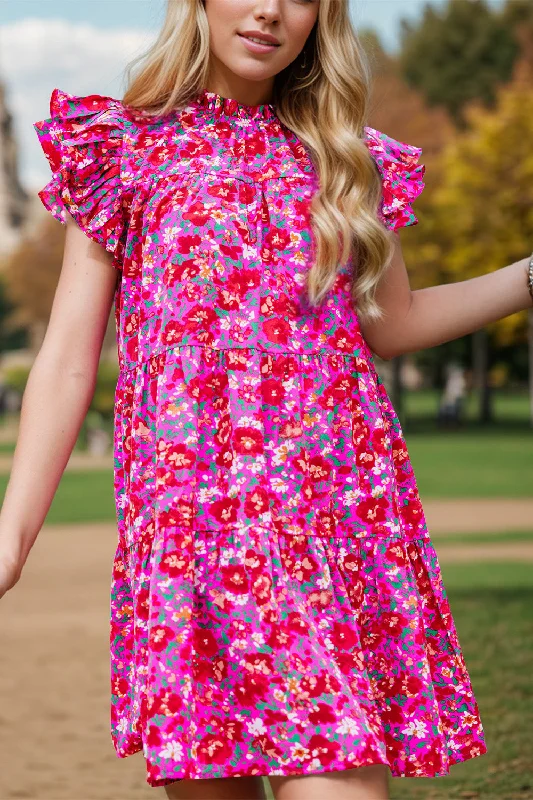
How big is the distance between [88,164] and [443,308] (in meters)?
0.80

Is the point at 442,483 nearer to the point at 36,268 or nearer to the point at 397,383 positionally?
the point at 397,383

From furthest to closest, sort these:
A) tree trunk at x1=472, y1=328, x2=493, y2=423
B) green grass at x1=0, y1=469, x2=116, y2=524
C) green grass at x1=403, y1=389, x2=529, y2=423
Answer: green grass at x1=403, y1=389, x2=529, y2=423, tree trunk at x1=472, y1=328, x2=493, y2=423, green grass at x1=0, y1=469, x2=116, y2=524

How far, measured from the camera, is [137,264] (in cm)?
275

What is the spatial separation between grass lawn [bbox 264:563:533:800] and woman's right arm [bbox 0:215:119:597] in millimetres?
3028

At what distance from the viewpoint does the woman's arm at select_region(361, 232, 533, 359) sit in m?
2.94

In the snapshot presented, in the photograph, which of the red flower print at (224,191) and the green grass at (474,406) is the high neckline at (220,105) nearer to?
the red flower print at (224,191)

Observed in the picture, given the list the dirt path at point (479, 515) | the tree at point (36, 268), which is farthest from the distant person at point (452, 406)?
the dirt path at point (479, 515)

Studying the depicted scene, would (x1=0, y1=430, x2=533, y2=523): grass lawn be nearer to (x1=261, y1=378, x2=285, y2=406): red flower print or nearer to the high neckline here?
the high neckline

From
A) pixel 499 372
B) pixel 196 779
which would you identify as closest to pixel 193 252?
pixel 196 779

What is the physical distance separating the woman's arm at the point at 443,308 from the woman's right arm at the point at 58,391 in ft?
1.88

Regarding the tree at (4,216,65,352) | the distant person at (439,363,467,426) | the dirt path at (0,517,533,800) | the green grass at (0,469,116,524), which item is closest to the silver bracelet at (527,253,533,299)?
the dirt path at (0,517,533,800)

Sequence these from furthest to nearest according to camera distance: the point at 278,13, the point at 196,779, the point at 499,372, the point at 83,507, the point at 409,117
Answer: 1. the point at 499,372
2. the point at 409,117
3. the point at 83,507
4. the point at 278,13
5. the point at 196,779

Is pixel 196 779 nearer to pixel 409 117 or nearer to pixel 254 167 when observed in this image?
pixel 254 167

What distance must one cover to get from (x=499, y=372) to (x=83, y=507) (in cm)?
4617
